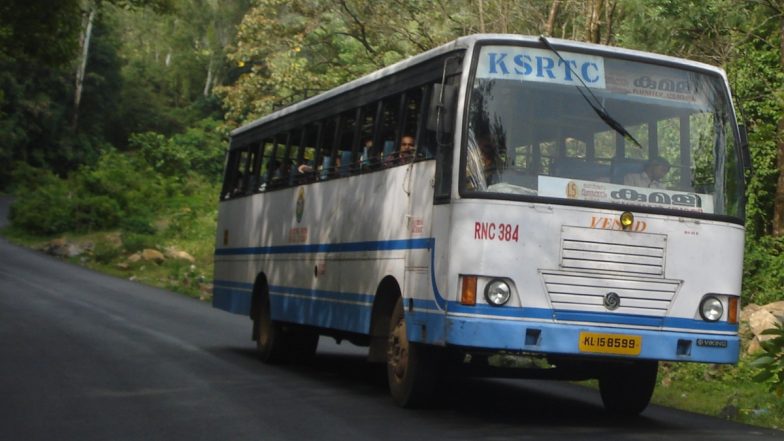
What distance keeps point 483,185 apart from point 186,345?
8.74 meters

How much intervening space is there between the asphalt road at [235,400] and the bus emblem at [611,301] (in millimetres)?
999

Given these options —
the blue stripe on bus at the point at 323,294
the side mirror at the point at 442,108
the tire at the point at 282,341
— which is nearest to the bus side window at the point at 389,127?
the blue stripe on bus at the point at 323,294

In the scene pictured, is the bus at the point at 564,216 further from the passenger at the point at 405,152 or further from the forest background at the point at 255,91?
the forest background at the point at 255,91

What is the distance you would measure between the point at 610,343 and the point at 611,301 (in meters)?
0.34

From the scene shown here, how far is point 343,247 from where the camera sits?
14.8 m

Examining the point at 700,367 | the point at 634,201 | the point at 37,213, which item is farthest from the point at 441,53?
the point at 37,213

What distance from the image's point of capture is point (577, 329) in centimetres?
1126

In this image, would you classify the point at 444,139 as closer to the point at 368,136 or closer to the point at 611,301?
the point at 611,301

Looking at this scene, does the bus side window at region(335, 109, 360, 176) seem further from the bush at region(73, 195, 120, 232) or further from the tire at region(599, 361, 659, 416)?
the bush at region(73, 195, 120, 232)

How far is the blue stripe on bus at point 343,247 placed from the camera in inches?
487

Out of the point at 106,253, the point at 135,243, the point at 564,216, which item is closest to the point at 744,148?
the point at 564,216

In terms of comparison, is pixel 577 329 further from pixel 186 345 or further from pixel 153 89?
pixel 153 89

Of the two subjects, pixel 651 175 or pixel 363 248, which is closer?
pixel 651 175

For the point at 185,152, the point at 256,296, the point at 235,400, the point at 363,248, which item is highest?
the point at 185,152
